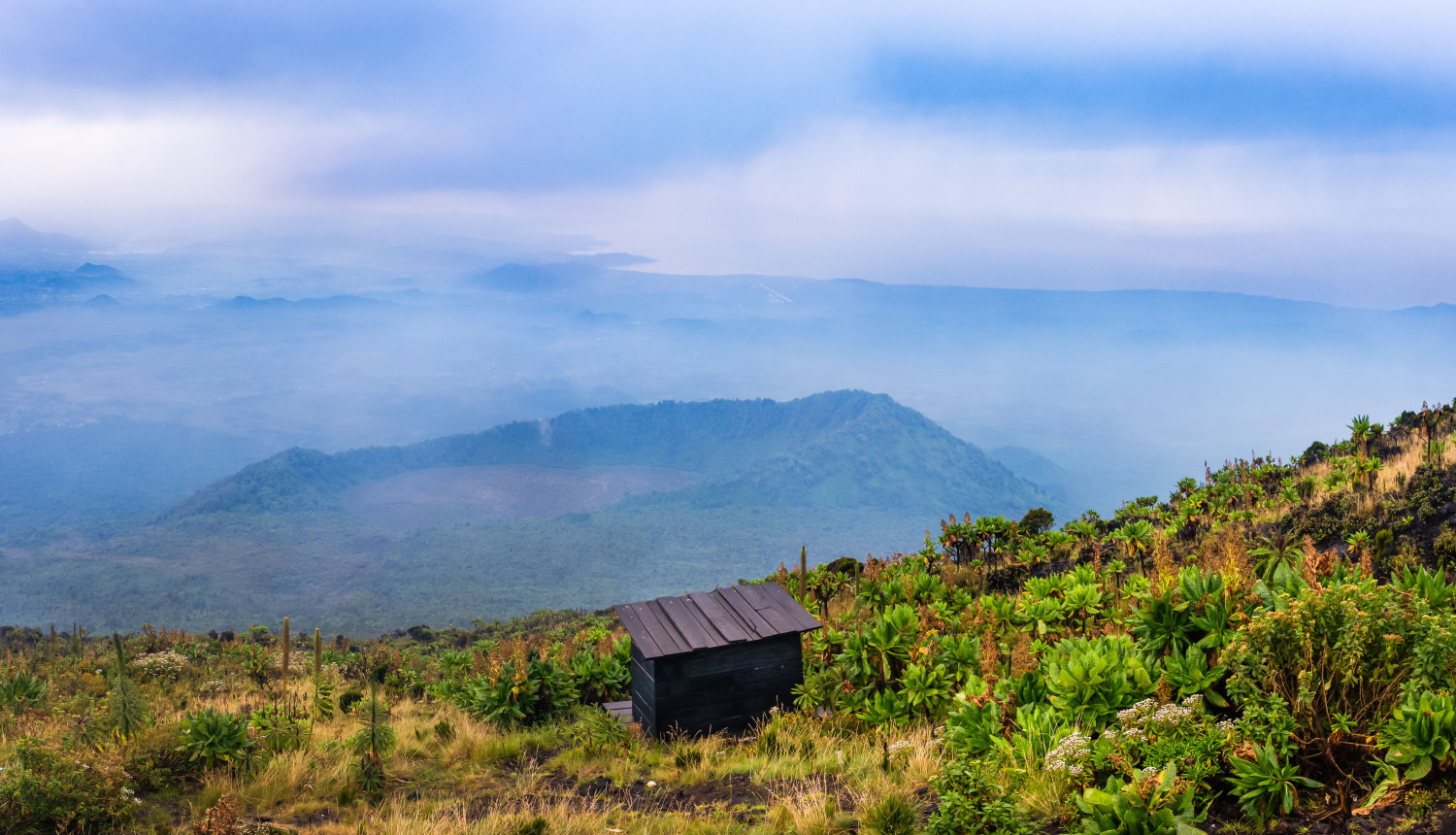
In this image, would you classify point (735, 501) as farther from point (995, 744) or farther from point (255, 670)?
point (995, 744)

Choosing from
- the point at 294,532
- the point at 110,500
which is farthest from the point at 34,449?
the point at 294,532

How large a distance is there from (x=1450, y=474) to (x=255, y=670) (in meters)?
21.7

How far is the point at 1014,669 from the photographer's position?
6938mm

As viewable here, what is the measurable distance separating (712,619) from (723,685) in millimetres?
772

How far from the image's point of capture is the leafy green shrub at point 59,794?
239 inches

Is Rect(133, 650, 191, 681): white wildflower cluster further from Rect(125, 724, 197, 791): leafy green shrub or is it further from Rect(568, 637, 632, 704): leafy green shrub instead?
Rect(568, 637, 632, 704): leafy green shrub

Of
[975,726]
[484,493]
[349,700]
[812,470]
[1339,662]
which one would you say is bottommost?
[484,493]

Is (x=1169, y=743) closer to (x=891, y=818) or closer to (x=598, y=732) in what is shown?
(x=891, y=818)

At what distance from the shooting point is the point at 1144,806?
4.37 metres

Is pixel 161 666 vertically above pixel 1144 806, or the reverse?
pixel 1144 806

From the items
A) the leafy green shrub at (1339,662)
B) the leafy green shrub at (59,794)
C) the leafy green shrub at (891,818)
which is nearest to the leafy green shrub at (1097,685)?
the leafy green shrub at (1339,662)

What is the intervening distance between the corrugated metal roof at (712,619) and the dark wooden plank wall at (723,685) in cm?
13

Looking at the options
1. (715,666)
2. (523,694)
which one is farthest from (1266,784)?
(523,694)

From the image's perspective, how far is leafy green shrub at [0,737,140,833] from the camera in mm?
6082
